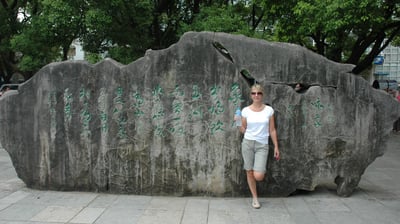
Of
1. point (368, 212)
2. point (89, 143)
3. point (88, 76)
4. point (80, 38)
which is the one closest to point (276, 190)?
point (368, 212)

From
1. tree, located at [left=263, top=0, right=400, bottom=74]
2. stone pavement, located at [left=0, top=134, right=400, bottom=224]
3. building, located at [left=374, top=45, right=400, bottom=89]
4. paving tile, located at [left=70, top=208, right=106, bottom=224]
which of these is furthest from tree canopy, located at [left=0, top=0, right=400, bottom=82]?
building, located at [left=374, top=45, right=400, bottom=89]

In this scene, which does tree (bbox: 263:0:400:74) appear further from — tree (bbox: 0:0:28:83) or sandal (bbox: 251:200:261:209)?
tree (bbox: 0:0:28:83)

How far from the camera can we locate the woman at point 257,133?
439 centimetres

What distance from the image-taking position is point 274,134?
456 cm

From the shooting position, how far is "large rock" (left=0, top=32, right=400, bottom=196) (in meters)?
4.93

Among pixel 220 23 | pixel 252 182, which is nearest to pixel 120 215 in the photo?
pixel 252 182

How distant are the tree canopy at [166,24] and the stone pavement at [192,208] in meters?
4.61

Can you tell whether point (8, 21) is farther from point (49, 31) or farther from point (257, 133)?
point (257, 133)

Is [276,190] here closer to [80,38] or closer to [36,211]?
[36,211]

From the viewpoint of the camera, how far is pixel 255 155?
4469 millimetres

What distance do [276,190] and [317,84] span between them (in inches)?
60.4

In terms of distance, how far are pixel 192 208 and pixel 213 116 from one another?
1.24 metres

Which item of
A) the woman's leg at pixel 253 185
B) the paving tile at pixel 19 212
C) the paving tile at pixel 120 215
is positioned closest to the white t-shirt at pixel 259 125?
the woman's leg at pixel 253 185

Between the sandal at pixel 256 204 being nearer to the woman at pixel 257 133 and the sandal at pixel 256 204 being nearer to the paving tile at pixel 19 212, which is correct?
the woman at pixel 257 133
